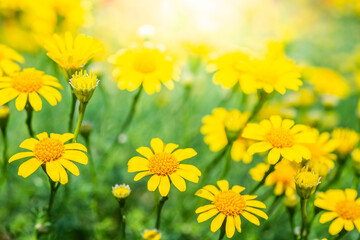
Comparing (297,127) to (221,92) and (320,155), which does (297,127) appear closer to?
(320,155)

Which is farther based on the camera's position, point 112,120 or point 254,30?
point 254,30

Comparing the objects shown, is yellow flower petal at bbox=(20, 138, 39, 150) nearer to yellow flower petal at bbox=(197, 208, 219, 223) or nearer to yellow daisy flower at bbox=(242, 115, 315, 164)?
yellow flower petal at bbox=(197, 208, 219, 223)

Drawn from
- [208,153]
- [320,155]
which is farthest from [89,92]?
[208,153]

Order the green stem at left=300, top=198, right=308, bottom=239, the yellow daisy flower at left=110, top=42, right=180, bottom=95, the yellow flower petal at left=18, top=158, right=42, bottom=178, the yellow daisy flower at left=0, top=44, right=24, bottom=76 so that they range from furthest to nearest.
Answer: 1. the yellow daisy flower at left=110, top=42, right=180, bottom=95
2. the yellow daisy flower at left=0, top=44, right=24, bottom=76
3. the green stem at left=300, top=198, right=308, bottom=239
4. the yellow flower petal at left=18, top=158, right=42, bottom=178

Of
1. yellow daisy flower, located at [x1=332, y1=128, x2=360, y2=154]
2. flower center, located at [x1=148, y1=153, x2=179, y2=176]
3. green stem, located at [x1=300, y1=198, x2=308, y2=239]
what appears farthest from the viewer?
yellow daisy flower, located at [x1=332, y1=128, x2=360, y2=154]

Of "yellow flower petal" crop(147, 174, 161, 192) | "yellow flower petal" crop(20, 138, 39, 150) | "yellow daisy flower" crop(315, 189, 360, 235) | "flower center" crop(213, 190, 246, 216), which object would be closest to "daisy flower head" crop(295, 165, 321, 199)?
"yellow daisy flower" crop(315, 189, 360, 235)

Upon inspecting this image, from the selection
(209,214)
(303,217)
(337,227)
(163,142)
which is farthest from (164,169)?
(163,142)
